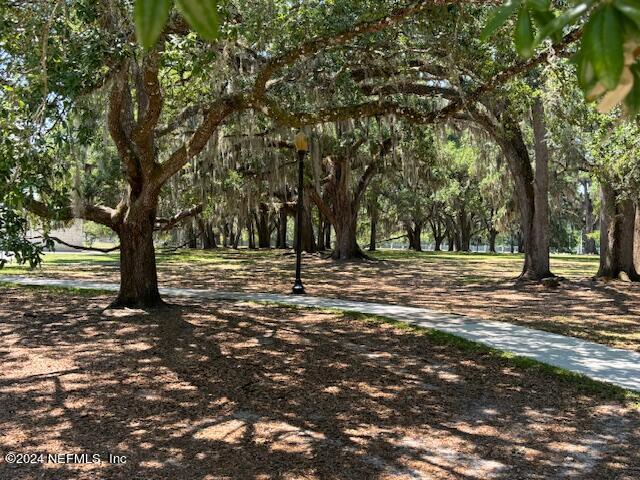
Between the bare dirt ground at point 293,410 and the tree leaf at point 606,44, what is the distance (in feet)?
12.2

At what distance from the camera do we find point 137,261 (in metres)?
10.4

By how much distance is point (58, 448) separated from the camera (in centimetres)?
456

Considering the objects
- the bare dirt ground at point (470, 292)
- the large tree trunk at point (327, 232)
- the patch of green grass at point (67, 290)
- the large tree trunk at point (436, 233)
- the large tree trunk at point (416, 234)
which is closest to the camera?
the bare dirt ground at point (470, 292)

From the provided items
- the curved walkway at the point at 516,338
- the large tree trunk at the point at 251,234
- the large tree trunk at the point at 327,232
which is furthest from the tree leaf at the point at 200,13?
the large tree trunk at the point at 327,232

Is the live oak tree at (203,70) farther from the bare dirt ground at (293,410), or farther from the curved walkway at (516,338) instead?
the curved walkway at (516,338)

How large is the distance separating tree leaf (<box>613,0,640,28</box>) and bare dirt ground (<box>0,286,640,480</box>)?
3777 mm

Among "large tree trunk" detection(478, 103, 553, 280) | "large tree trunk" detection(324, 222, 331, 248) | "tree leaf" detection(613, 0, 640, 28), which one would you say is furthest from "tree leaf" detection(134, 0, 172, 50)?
"large tree trunk" detection(324, 222, 331, 248)

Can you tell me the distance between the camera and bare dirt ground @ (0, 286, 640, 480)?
4312 mm

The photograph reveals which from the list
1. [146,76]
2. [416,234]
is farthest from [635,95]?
[416,234]

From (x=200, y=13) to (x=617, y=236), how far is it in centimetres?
1860

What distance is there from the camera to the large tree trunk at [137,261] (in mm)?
10328

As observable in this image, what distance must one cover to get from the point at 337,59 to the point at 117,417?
804 centimetres

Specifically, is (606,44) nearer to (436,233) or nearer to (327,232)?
(327,232)

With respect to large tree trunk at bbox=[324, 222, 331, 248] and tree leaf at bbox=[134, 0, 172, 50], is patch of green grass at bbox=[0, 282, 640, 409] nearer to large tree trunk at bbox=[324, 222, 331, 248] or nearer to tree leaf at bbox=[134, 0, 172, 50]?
tree leaf at bbox=[134, 0, 172, 50]
